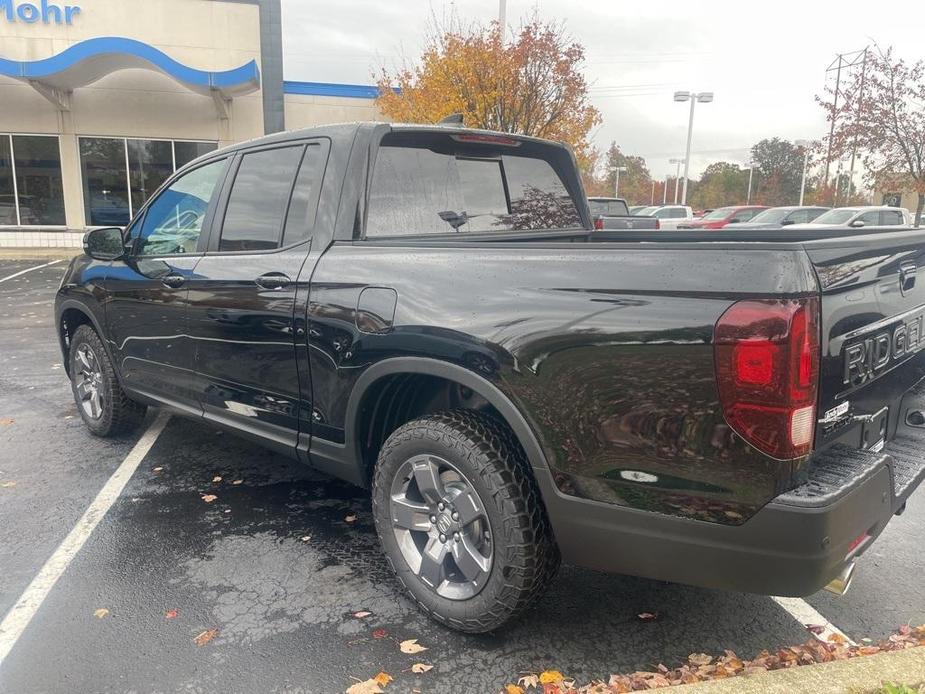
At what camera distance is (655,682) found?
95.0 inches

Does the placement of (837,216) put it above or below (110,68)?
below

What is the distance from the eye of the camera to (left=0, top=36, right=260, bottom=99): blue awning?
16562 millimetres

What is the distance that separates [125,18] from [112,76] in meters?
1.52

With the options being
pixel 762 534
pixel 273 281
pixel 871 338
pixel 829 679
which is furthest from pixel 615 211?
pixel 762 534

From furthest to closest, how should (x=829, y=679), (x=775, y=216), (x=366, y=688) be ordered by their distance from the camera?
(x=775, y=216) < (x=366, y=688) < (x=829, y=679)

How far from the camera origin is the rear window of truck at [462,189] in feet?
10.5

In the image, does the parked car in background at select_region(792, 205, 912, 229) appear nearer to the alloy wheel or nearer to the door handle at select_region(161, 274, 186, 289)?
the door handle at select_region(161, 274, 186, 289)

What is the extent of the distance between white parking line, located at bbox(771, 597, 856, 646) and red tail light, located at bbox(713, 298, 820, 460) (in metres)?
1.22

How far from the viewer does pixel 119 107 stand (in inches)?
752

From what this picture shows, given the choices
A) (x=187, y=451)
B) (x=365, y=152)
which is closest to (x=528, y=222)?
(x=365, y=152)

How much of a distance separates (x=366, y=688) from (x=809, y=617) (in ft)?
5.91

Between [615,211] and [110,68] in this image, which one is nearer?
[615,211]

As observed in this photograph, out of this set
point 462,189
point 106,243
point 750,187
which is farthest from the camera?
point 750,187

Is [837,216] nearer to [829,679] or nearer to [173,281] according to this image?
[173,281]
